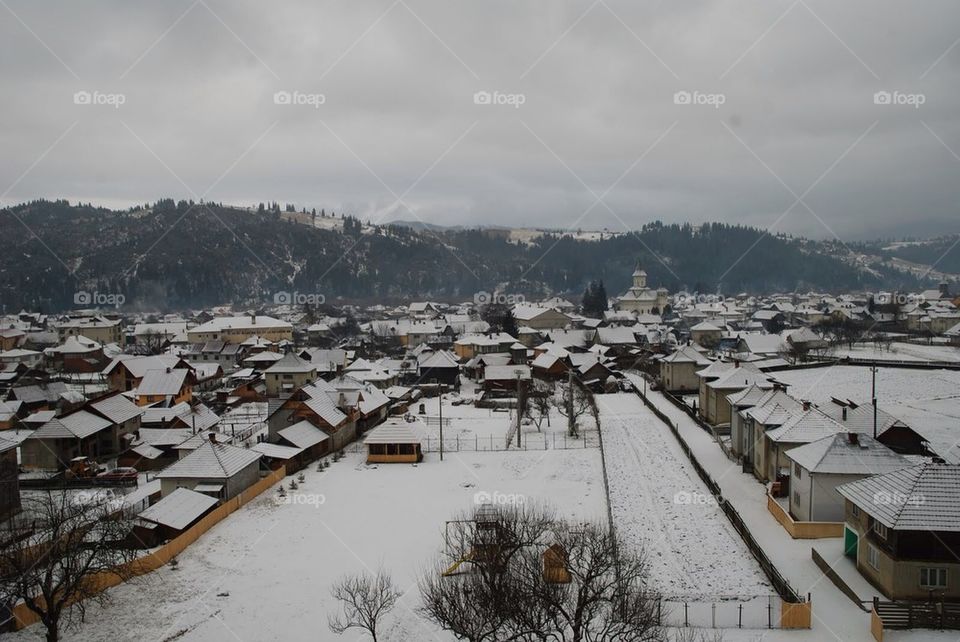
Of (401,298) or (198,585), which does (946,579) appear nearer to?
(198,585)

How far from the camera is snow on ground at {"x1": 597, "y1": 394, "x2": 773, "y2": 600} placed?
16.6 meters

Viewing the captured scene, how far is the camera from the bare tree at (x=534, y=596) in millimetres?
12102

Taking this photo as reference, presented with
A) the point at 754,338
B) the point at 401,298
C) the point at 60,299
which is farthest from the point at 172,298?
the point at 754,338

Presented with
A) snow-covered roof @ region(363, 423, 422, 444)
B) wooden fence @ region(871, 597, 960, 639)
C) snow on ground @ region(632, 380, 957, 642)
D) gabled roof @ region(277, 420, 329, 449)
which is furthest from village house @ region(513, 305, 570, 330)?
wooden fence @ region(871, 597, 960, 639)

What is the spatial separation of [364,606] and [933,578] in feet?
40.5

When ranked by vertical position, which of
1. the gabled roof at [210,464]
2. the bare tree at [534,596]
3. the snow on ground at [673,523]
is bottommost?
the snow on ground at [673,523]

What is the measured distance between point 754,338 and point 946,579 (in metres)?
53.9

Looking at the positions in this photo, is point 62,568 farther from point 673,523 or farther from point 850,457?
point 850,457

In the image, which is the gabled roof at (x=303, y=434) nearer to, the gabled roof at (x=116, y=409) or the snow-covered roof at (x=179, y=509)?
the snow-covered roof at (x=179, y=509)

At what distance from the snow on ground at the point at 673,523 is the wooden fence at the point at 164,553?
12.8 metres

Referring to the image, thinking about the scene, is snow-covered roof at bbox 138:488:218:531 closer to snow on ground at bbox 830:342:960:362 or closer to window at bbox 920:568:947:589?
window at bbox 920:568:947:589

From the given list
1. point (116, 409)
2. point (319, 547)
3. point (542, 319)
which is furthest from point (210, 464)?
point (542, 319)

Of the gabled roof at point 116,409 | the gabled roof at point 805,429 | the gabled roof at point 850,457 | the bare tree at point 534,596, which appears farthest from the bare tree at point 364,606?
the gabled roof at point 116,409

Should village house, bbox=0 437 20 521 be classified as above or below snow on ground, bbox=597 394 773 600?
above
